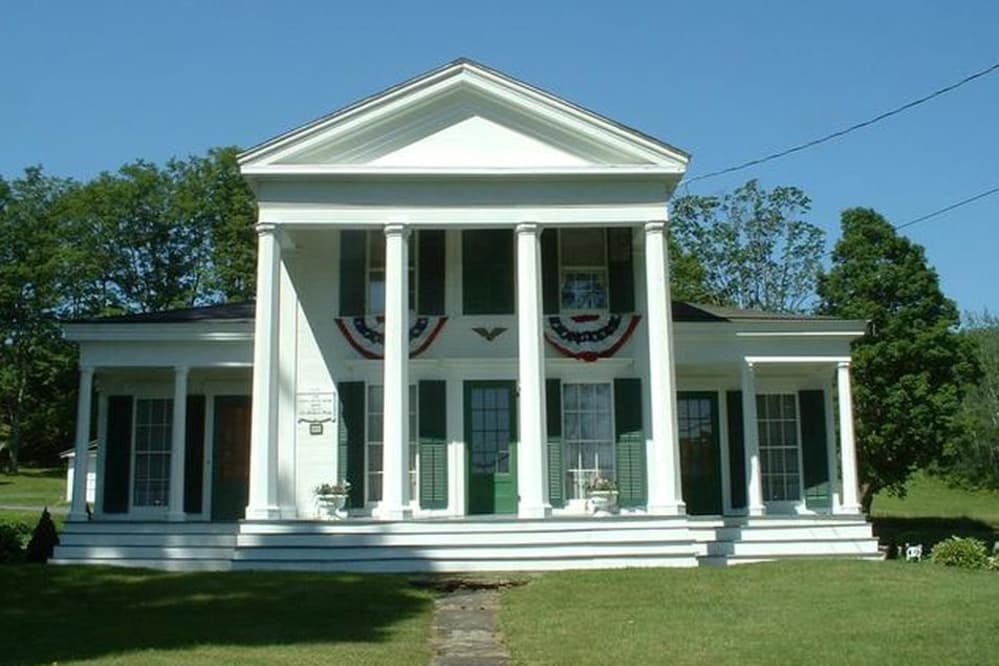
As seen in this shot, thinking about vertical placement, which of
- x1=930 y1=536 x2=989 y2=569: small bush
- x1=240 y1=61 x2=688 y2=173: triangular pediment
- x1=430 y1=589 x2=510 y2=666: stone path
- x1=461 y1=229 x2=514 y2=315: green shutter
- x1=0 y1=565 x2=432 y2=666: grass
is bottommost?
x1=430 y1=589 x2=510 y2=666: stone path

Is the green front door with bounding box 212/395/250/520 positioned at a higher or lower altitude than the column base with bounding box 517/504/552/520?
higher

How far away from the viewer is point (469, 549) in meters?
17.6

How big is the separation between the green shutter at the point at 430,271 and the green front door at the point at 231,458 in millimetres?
4278

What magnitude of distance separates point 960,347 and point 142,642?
2979 centimetres

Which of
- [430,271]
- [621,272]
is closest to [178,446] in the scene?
[430,271]

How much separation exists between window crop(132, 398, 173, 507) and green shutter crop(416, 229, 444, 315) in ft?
19.0

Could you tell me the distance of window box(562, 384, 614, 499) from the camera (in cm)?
2061

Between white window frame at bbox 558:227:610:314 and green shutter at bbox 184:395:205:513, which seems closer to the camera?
white window frame at bbox 558:227:610:314

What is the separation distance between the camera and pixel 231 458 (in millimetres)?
21641

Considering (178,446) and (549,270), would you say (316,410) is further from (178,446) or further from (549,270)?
(549,270)

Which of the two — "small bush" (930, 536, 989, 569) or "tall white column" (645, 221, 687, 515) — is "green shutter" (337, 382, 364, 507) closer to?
"tall white column" (645, 221, 687, 515)

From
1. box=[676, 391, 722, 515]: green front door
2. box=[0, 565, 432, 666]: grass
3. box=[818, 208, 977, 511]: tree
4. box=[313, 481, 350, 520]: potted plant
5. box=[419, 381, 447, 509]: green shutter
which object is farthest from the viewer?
box=[818, 208, 977, 511]: tree

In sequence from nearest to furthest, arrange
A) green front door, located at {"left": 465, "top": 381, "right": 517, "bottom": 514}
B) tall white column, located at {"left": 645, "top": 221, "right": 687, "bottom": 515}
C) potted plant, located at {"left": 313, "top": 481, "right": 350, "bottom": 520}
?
tall white column, located at {"left": 645, "top": 221, "right": 687, "bottom": 515} → potted plant, located at {"left": 313, "top": 481, "right": 350, "bottom": 520} → green front door, located at {"left": 465, "top": 381, "right": 517, "bottom": 514}

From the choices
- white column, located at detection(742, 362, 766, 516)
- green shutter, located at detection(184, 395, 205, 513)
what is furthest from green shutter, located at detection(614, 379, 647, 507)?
green shutter, located at detection(184, 395, 205, 513)
